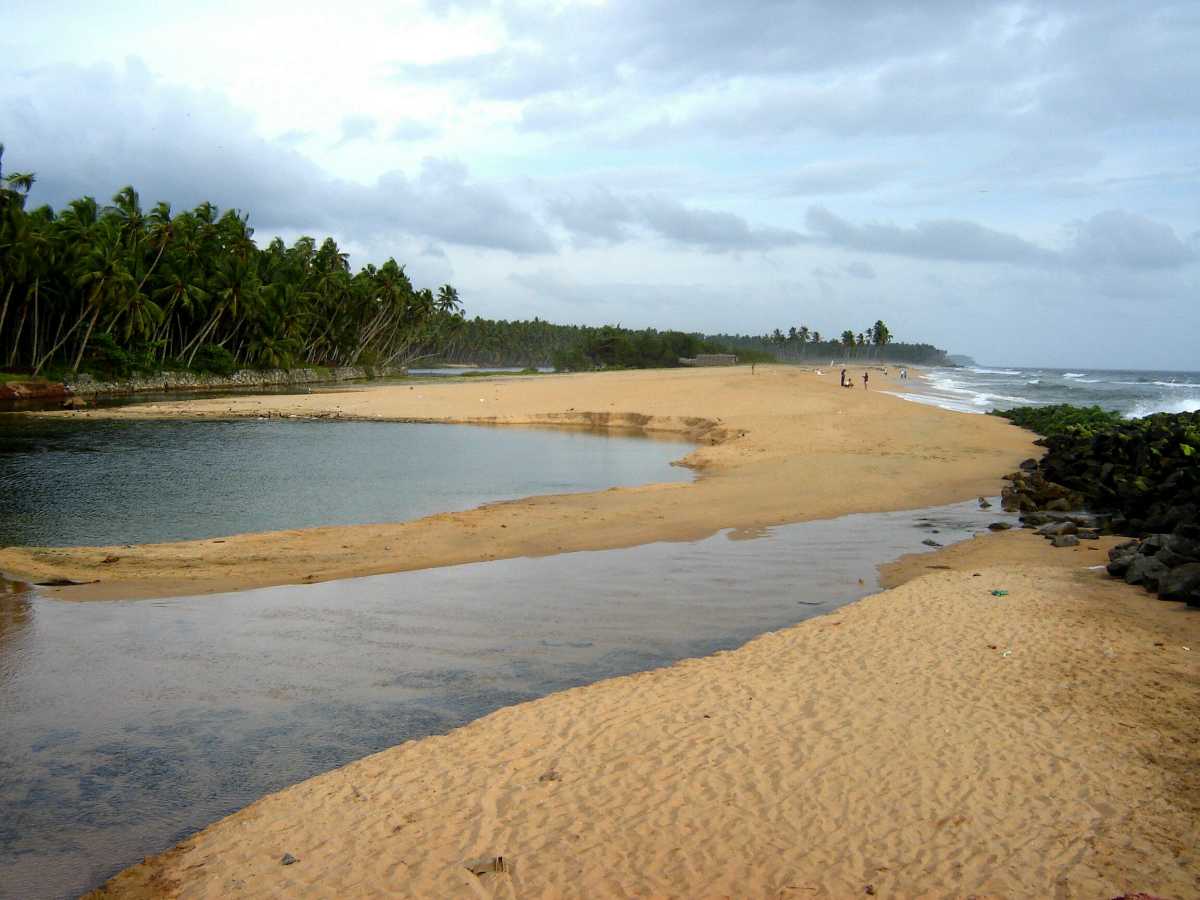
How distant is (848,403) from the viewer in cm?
4644

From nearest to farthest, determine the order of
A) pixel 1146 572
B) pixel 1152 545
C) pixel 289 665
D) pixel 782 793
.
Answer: pixel 782 793 → pixel 289 665 → pixel 1146 572 → pixel 1152 545

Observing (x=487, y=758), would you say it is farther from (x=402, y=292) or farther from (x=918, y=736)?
(x=402, y=292)

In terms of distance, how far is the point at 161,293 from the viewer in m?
75.0

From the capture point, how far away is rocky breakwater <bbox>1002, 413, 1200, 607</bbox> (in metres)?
12.1

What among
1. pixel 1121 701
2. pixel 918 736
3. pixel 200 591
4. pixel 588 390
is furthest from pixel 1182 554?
pixel 588 390

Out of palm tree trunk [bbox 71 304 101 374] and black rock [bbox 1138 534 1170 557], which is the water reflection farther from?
palm tree trunk [bbox 71 304 101 374]

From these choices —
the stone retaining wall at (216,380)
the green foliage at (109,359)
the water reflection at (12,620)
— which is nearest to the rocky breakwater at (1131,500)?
the water reflection at (12,620)

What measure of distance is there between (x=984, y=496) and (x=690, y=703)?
17280 millimetres

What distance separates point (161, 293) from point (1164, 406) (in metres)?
81.4

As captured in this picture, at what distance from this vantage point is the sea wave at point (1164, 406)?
5575 cm

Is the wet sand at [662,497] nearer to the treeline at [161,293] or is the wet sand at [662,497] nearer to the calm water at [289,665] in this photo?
the calm water at [289,665]

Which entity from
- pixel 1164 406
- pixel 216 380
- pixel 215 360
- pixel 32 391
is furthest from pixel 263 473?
pixel 215 360

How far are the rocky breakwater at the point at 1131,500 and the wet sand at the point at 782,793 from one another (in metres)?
3.28

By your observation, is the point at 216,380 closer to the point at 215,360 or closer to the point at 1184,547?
the point at 215,360
